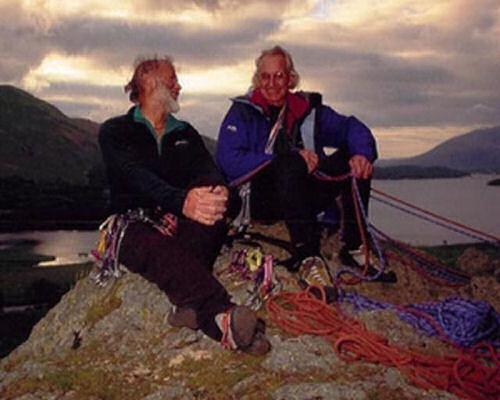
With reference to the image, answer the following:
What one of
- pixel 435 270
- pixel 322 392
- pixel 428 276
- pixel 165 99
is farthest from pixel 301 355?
pixel 435 270

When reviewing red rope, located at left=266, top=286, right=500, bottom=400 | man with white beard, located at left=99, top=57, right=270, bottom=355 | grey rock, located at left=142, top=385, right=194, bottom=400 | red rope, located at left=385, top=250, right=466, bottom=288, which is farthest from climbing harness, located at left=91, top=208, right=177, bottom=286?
red rope, located at left=385, top=250, right=466, bottom=288

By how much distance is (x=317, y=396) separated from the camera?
5.85 m

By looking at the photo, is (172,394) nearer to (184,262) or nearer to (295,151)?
(184,262)

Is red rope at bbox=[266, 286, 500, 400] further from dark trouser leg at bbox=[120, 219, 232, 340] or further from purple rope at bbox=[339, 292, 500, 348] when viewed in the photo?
dark trouser leg at bbox=[120, 219, 232, 340]

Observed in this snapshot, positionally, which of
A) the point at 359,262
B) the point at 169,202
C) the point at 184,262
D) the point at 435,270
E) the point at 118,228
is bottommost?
the point at 435,270

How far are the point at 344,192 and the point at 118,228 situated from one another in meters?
3.19

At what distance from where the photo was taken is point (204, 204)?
717 centimetres

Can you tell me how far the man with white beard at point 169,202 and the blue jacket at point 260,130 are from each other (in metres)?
0.70

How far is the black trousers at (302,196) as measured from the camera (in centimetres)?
834

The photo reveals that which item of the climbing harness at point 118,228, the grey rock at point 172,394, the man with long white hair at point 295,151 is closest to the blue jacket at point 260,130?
the man with long white hair at point 295,151

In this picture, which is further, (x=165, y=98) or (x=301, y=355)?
(x=165, y=98)

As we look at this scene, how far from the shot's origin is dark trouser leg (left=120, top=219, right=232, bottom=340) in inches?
272

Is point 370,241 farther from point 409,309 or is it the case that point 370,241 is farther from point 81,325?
point 81,325

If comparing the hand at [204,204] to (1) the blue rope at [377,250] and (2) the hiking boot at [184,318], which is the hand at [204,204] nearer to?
(2) the hiking boot at [184,318]
